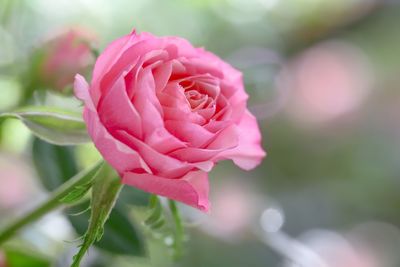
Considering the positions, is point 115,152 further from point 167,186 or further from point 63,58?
point 63,58

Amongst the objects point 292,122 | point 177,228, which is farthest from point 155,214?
point 292,122

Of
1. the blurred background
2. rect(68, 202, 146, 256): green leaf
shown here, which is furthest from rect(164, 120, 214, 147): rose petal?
the blurred background

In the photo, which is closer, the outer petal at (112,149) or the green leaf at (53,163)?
the outer petal at (112,149)

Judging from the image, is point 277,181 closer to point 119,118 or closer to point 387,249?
point 387,249

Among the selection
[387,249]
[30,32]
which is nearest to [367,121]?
[387,249]

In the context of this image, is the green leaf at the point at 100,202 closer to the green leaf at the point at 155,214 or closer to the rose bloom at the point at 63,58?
the green leaf at the point at 155,214

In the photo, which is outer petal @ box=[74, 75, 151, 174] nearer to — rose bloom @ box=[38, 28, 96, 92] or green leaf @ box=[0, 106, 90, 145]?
green leaf @ box=[0, 106, 90, 145]

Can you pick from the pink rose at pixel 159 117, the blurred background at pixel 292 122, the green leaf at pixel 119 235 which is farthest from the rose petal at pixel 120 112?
the blurred background at pixel 292 122
